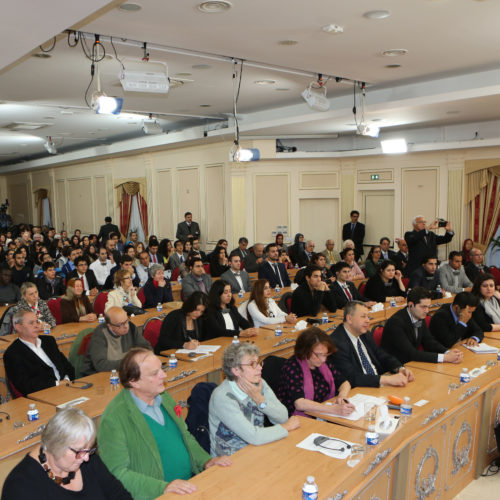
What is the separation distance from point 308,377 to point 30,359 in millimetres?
2262

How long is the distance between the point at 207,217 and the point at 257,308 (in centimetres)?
725

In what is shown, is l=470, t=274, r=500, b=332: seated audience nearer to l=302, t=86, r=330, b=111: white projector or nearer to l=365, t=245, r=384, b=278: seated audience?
l=302, t=86, r=330, b=111: white projector

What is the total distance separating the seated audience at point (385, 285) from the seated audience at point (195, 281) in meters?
2.47

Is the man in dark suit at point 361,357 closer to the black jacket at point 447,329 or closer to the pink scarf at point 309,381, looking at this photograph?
the pink scarf at point 309,381

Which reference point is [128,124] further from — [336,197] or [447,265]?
[447,265]

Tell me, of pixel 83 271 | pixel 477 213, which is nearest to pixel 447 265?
pixel 477 213

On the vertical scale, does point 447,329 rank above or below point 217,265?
below

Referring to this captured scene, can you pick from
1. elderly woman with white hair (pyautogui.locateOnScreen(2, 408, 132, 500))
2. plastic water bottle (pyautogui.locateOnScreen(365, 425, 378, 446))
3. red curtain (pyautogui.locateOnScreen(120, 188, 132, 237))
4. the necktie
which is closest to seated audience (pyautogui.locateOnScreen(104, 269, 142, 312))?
the necktie

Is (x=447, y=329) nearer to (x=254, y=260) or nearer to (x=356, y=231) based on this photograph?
(x=254, y=260)

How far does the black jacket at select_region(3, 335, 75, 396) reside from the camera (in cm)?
420

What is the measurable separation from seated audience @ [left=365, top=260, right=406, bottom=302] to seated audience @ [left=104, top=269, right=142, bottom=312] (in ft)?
11.3

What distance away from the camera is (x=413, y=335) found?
501 cm

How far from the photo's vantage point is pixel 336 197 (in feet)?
43.2

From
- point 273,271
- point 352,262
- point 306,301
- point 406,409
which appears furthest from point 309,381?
point 352,262
